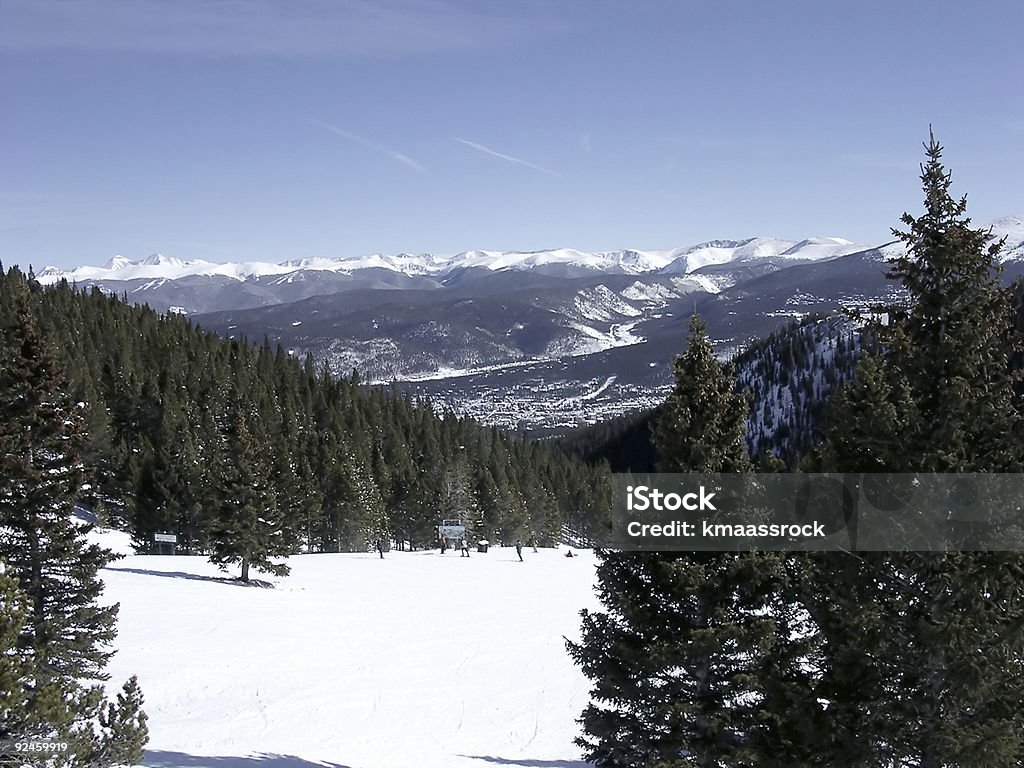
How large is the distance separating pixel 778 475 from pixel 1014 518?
14.5 ft

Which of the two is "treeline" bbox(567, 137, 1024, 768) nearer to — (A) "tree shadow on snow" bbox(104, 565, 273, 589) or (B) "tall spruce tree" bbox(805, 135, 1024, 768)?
(B) "tall spruce tree" bbox(805, 135, 1024, 768)

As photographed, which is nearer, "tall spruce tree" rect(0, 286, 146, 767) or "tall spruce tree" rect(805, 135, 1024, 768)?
"tall spruce tree" rect(805, 135, 1024, 768)

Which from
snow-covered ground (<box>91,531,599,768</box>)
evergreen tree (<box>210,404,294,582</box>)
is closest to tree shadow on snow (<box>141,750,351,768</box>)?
snow-covered ground (<box>91,531,599,768</box>)

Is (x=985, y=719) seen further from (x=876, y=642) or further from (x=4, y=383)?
(x=4, y=383)

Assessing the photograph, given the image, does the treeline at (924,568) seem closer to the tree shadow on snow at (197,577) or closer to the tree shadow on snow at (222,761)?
the tree shadow on snow at (222,761)

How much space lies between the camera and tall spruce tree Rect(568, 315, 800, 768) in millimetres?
14664

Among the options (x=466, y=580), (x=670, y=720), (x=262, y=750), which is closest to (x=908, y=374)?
(x=670, y=720)

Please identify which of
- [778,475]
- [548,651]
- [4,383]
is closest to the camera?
[778,475]

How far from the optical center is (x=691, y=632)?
14.7 metres

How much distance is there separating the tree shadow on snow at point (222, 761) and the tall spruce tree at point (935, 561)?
13.8 metres

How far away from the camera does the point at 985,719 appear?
1055cm

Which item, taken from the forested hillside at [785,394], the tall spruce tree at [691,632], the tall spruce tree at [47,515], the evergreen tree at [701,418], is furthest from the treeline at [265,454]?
the forested hillside at [785,394]

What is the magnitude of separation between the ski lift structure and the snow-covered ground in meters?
23.7

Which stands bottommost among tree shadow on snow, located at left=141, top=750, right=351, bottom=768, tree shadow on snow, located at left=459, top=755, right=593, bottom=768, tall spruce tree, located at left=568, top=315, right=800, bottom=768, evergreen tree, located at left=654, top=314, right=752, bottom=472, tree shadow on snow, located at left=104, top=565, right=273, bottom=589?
tree shadow on snow, located at left=104, top=565, right=273, bottom=589
